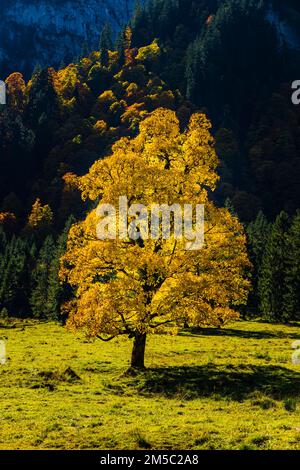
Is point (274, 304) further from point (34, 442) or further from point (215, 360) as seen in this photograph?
point (34, 442)

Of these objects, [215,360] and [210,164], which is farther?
[215,360]

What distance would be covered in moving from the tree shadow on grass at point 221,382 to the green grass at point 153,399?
6 centimetres

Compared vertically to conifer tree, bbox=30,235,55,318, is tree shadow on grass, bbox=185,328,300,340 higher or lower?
lower

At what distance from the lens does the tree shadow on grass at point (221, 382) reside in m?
25.7

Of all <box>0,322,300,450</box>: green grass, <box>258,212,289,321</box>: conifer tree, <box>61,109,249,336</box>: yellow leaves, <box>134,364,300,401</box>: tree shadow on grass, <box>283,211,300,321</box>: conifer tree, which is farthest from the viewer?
<box>258,212,289,321</box>: conifer tree

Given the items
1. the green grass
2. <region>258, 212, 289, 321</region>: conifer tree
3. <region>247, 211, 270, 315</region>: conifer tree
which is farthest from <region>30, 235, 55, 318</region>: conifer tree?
the green grass

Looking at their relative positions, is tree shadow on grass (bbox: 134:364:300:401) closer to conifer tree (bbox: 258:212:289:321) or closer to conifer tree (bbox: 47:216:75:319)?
conifer tree (bbox: 258:212:289:321)

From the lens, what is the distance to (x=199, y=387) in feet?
88.3

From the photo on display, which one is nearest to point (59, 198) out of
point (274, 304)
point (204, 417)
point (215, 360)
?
point (274, 304)

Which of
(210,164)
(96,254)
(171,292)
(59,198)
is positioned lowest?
(171,292)

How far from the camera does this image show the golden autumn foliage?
2855cm

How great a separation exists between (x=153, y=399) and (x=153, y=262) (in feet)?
24.5

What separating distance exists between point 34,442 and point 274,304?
67.1 meters

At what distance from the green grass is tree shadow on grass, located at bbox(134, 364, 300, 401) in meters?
0.06
